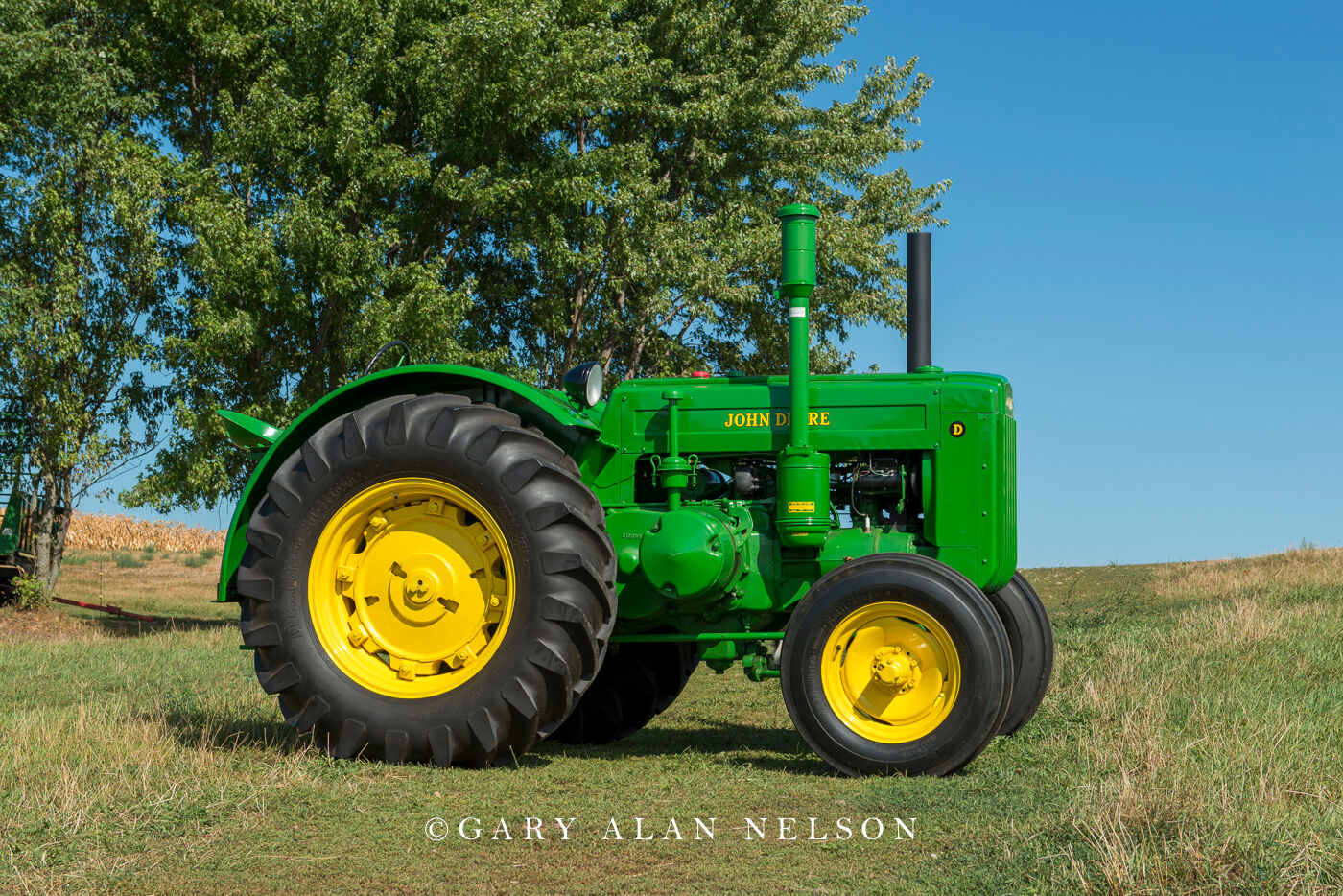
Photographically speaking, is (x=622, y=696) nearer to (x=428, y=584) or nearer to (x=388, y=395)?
(x=428, y=584)

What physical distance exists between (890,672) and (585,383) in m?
2.18

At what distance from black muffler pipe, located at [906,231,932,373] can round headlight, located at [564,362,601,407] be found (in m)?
1.75

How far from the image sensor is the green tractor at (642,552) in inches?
229

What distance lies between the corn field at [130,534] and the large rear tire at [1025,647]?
30962mm

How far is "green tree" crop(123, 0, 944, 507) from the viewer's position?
54.0ft

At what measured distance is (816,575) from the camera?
650 centimetres

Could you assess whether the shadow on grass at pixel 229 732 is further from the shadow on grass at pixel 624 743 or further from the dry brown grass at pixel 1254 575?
the dry brown grass at pixel 1254 575

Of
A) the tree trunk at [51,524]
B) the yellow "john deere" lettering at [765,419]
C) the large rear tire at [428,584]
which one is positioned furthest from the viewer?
the tree trunk at [51,524]

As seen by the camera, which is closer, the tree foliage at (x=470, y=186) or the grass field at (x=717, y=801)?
the grass field at (x=717, y=801)

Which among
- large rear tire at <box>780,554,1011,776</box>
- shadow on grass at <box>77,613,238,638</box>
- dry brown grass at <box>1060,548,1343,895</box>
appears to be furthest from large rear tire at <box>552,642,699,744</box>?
shadow on grass at <box>77,613,238,638</box>

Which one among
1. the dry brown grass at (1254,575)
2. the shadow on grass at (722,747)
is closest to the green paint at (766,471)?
the shadow on grass at (722,747)

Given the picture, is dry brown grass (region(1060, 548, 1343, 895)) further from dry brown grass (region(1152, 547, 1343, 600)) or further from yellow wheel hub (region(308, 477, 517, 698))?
dry brown grass (region(1152, 547, 1343, 600))

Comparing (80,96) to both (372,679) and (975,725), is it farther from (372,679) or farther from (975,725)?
(975,725)

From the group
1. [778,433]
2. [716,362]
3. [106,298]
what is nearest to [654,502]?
[778,433]
